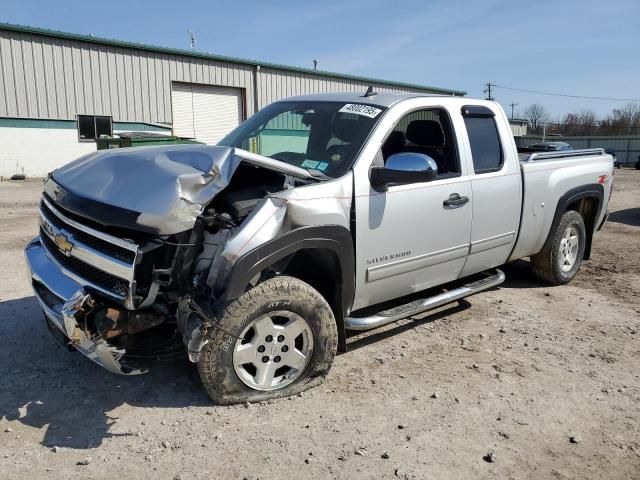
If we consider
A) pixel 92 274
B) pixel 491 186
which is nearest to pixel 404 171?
pixel 491 186

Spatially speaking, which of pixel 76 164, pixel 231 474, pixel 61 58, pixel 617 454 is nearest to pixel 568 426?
pixel 617 454

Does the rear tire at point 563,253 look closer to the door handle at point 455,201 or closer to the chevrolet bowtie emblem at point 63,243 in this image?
→ the door handle at point 455,201

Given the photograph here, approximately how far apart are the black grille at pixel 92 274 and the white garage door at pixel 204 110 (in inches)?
793

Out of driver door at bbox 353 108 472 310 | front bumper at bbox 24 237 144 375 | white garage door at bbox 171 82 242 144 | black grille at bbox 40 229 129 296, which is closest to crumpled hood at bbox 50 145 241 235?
black grille at bbox 40 229 129 296

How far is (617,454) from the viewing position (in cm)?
298

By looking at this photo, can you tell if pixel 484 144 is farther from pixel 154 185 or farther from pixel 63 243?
pixel 63 243

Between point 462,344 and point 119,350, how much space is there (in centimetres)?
273

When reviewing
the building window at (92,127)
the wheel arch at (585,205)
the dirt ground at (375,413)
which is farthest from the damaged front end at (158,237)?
the building window at (92,127)

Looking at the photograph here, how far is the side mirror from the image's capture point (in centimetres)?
359

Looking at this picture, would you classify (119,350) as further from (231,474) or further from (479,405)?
(479,405)

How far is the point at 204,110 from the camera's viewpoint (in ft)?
77.2

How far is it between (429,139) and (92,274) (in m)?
2.96

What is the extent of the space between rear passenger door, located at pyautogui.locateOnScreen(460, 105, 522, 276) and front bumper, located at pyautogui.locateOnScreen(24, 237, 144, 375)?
9.69 ft

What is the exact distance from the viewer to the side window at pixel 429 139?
14.5 feet
